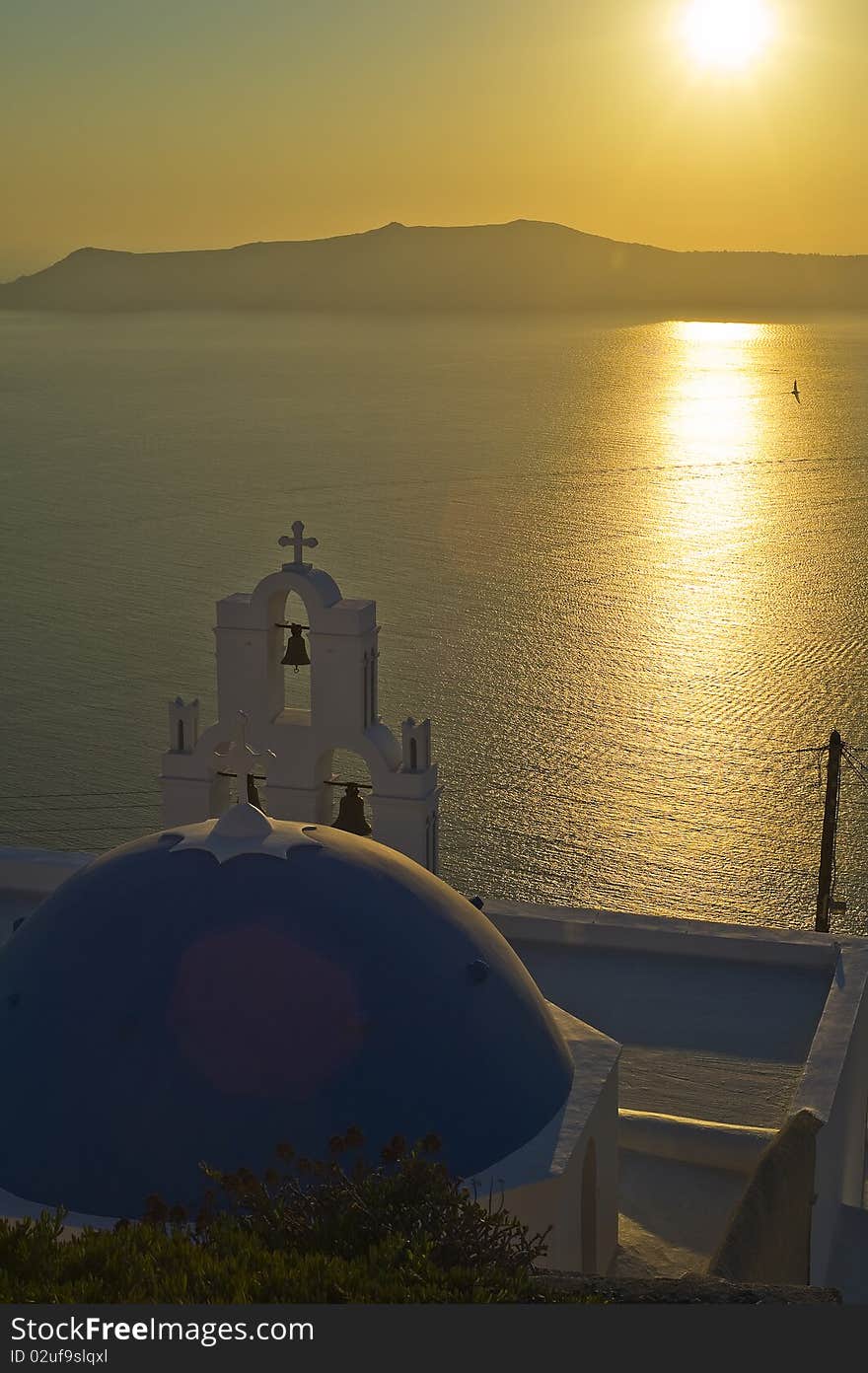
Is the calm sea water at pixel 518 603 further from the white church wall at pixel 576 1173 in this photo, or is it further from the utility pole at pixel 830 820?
the white church wall at pixel 576 1173

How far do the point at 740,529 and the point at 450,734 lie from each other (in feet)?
120

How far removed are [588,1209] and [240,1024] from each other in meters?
2.64

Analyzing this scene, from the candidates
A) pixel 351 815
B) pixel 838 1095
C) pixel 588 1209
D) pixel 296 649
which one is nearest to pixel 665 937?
pixel 838 1095

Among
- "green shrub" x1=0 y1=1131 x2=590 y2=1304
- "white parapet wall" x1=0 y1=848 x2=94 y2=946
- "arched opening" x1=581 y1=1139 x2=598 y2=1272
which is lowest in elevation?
"arched opening" x1=581 y1=1139 x2=598 y2=1272

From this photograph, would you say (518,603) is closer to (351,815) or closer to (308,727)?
(308,727)

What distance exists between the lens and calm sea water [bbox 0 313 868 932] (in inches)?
1855

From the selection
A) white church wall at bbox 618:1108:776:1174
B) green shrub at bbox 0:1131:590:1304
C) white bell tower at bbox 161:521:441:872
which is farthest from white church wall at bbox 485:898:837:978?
green shrub at bbox 0:1131:590:1304

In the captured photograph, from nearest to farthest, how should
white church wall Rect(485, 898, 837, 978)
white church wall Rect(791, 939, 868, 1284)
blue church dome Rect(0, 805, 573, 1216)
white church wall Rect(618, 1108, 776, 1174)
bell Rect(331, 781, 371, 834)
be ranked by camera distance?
blue church dome Rect(0, 805, 573, 1216) < white church wall Rect(618, 1108, 776, 1174) < white church wall Rect(791, 939, 868, 1284) < bell Rect(331, 781, 371, 834) < white church wall Rect(485, 898, 837, 978)

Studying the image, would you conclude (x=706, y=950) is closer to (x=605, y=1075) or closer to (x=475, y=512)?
(x=605, y=1075)

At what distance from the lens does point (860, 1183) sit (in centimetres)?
1447

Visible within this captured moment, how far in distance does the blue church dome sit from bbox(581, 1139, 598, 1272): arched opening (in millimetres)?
464

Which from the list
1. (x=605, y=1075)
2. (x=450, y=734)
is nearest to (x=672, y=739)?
(x=450, y=734)

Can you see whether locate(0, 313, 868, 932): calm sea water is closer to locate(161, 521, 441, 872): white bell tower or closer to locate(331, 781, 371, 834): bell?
locate(161, 521, 441, 872): white bell tower

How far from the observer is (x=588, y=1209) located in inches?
379
